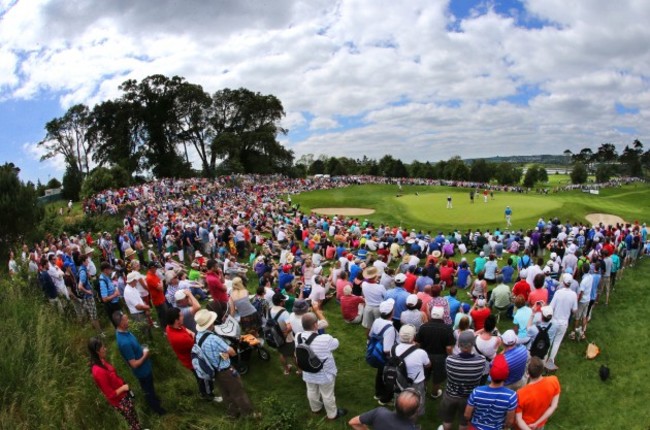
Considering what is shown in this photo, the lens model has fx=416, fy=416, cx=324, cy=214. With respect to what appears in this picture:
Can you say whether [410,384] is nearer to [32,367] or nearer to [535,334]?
[535,334]

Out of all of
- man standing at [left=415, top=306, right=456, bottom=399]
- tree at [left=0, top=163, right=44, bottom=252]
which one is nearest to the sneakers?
man standing at [left=415, top=306, right=456, bottom=399]

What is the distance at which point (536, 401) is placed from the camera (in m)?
5.02

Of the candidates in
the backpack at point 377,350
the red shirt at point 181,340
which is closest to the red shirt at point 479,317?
the backpack at point 377,350

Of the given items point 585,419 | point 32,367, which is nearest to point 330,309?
point 585,419

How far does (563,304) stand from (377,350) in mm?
4462

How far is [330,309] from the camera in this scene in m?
12.4

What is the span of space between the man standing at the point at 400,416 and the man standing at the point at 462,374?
1683 millimetres

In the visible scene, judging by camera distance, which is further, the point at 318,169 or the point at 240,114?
the point at 318,169

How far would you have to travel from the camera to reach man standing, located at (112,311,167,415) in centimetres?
612

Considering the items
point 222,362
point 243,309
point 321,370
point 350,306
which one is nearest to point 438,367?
point 321,370

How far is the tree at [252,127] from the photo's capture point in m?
66.2

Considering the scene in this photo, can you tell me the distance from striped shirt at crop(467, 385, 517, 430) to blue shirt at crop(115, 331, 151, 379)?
4749 mm

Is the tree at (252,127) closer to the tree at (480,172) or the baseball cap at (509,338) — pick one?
the tree at (480,172)

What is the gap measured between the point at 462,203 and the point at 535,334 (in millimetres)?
30617
